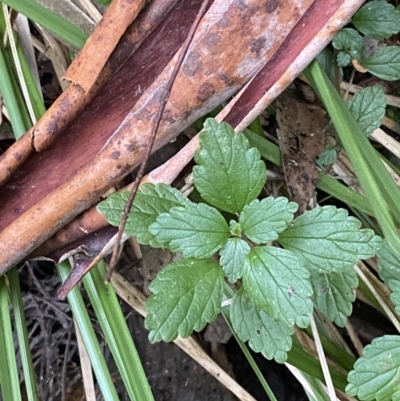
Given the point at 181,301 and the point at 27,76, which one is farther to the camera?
the point at 27,76

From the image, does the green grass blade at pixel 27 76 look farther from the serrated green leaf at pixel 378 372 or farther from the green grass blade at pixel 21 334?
the serrated green leaf at pixel 378 372

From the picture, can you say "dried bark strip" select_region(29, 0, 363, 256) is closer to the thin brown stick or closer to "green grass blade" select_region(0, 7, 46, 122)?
the thin brown stick

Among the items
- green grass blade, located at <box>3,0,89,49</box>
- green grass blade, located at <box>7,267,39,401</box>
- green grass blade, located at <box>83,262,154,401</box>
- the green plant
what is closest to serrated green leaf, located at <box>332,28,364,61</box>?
the green plant

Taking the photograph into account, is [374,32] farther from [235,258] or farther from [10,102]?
[10,102]

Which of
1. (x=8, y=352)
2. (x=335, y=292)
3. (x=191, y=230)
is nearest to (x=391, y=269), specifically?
(x=335, y=292)

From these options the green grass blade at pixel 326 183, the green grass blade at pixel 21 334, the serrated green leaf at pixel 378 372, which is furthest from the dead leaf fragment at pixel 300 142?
the green grass blade at pixel 21 334

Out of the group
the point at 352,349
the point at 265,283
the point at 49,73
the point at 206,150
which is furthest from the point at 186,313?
the point at 49,73
